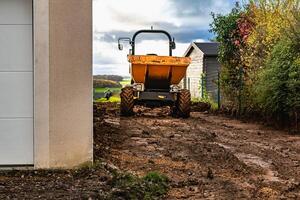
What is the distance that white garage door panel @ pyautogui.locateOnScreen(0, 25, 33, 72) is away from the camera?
8469 mm

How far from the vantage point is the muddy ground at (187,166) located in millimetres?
7286

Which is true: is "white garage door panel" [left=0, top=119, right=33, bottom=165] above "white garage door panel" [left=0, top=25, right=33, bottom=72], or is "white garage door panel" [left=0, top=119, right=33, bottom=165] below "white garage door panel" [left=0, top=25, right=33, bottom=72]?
below

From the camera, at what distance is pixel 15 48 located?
849cm

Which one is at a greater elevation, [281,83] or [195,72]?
[195,72]

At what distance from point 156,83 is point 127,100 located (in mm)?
1554

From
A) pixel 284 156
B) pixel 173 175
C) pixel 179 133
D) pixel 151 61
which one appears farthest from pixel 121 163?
pixel 151 61

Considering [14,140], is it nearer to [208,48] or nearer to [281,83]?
[281,83]

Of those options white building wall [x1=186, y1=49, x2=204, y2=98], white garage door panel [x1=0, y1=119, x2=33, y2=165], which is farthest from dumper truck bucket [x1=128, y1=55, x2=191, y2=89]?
white building wall [x1=186, y1=49, x2=204, y2=98]

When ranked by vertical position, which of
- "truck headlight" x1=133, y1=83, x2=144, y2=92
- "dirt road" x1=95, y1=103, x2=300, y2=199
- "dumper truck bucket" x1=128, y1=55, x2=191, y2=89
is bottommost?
"dirt road" x1=95, y1=103, x2=300, y2=199

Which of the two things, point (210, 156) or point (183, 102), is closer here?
point (210, 156)

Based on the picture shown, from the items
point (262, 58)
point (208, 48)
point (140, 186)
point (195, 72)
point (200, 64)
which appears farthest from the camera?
point (195, 72)

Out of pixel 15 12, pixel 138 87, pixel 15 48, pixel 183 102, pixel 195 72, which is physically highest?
pixel 15 12

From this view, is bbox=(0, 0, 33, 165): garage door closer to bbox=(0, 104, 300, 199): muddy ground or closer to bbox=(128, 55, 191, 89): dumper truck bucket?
bbox=(0, 104, 300, 199): muddy ground

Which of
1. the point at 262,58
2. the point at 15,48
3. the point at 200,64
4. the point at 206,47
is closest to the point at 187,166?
the point at 15,48
